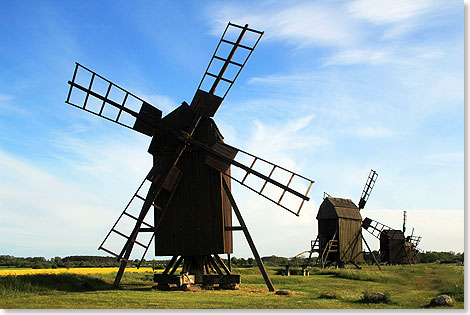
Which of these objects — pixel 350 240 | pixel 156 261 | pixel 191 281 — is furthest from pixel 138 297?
pixel 156 261

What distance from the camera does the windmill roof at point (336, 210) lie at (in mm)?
39188

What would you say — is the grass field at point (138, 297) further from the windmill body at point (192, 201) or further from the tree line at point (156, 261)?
the tree line at point (156, 261)

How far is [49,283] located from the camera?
60.1 ft

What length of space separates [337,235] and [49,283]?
25959mm

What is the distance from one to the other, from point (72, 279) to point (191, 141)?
7558 mm

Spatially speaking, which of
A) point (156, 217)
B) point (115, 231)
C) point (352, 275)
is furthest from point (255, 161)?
point (352, 275)

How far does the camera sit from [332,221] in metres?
39.3

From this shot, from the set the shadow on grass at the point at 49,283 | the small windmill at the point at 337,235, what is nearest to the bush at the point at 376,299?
the shadow on grass at the point at 49,283

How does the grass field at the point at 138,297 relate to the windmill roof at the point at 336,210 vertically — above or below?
below

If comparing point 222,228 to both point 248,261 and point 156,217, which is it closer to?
point 156,217

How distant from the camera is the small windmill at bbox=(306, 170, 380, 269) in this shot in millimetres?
38812

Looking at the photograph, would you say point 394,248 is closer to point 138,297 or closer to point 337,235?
point 337,235

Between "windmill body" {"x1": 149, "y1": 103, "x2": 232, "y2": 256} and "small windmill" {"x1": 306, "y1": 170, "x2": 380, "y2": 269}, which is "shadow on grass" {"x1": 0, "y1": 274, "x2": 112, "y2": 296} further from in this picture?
"small windmill" {"x1": 306, "y1": 170, "x2": 380, "y2": 269}

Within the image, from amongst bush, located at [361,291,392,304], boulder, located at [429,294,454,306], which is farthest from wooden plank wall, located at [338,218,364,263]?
boulder, located at [429,294,454,306]
